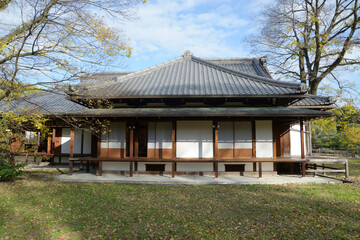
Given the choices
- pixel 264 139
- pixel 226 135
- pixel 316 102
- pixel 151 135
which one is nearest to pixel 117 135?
pixel 151 135

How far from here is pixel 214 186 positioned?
9.24 metres

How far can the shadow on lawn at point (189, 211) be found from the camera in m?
4.90

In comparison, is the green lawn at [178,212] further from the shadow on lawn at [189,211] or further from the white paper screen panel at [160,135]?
the white paper screen panel at [160,135]

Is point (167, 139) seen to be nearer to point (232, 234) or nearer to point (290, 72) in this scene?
point (232, 234)

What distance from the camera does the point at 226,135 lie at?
36.9ft

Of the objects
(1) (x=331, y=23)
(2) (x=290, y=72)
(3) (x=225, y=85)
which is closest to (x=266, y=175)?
(3) (x=225, y=85)

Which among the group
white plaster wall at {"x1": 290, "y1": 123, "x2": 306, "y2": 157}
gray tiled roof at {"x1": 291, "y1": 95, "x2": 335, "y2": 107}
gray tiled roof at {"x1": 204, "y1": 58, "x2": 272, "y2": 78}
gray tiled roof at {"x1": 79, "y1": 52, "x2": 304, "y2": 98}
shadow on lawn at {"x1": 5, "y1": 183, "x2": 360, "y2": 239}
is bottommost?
shadow on lawn at {"x1": 5, "y1": 183, "x2": 360, "y2": 239}

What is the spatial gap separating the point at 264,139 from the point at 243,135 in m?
1.07

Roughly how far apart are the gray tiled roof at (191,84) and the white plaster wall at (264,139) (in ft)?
5.30

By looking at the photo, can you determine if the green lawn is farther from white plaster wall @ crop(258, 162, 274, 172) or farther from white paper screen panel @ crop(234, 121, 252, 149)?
white paper screen panel @ crop(234, 121, 252, 149)

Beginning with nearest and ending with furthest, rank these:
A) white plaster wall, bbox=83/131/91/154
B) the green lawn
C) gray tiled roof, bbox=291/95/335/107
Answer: the green lawn
gray tiled roof, bbox=291/95/335/107
white plaster wall, bbox=83/131/91/154

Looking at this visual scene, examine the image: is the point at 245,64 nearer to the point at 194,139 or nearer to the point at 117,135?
the point at 194,139

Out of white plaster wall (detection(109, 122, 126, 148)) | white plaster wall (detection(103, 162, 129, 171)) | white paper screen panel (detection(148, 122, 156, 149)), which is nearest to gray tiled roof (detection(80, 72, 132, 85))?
white plaster wall (detection(109, 122, 126, 148))

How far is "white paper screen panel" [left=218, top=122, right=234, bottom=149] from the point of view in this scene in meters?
11.2
